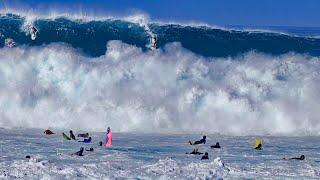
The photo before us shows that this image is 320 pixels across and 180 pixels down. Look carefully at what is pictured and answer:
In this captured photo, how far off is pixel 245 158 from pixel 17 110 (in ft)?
54.6

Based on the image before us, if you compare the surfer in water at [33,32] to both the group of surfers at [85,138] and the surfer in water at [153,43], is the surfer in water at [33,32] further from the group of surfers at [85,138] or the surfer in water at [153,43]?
the group of surfers at [85,138]

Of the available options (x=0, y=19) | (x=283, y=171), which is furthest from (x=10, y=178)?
(x=0, y=19)

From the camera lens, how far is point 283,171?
21641 millimetres

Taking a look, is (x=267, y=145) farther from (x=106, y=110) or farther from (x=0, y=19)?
(x=0, y=19)

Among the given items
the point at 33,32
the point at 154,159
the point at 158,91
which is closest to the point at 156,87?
the point at 158,91

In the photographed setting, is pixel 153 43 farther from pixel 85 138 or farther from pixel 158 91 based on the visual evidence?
pixel 85 138

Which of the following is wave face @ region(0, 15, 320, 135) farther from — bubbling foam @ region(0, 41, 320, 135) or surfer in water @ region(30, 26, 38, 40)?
surfer in water @ region(30, 26, 38, 40)

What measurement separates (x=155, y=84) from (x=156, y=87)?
385mm

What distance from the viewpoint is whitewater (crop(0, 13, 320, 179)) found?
3027 cm

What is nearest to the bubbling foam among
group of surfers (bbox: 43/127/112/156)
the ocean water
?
the ocean water

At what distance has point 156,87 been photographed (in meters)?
37.3

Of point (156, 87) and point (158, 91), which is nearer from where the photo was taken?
point (158, 91)

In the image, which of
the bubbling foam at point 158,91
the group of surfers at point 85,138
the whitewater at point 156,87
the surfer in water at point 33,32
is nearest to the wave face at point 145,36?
the whitewater at point 156,87

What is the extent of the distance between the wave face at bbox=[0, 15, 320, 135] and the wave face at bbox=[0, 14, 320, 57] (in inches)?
4.4
